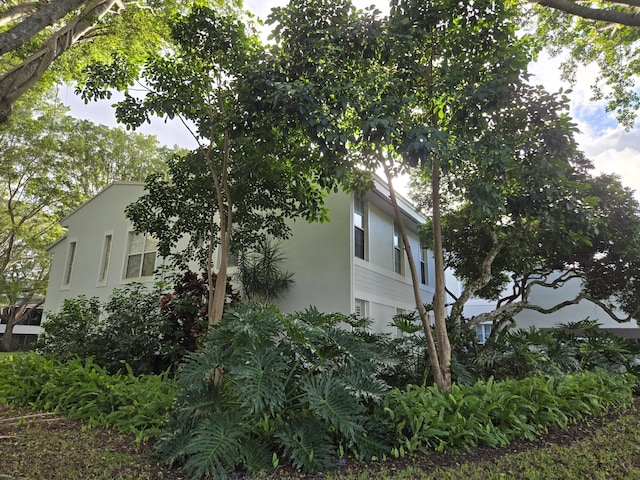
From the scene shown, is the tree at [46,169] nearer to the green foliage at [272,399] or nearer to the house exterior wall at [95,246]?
the house exterior wall at [95,246]

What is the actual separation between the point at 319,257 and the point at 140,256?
238 inches

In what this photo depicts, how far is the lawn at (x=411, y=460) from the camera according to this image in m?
3.76

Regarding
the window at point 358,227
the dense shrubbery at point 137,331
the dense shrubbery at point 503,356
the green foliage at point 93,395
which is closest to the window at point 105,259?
the dense shrubbery at point 137,331

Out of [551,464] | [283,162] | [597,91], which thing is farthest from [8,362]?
[597,91]

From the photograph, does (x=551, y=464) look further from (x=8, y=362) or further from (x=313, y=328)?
(x=8, y=362)

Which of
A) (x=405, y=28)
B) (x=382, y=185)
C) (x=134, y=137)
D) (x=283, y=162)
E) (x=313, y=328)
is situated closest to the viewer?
(x=313, y=328)

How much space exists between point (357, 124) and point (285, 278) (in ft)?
14.3

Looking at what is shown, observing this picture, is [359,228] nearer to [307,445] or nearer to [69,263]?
[307,445]

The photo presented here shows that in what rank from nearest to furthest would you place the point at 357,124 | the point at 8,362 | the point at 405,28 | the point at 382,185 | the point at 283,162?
the point at 405,28 < the point at 357,124 < the point at 283,162 < the point at 8,362 < the point at 382,185

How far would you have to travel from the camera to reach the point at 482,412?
188 inches

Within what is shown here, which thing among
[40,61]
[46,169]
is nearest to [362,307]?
[40,61]

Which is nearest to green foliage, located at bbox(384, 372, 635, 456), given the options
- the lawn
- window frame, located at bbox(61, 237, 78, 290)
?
the lawn

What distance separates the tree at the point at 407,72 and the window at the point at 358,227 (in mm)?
3585

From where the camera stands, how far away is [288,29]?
20.3ft
